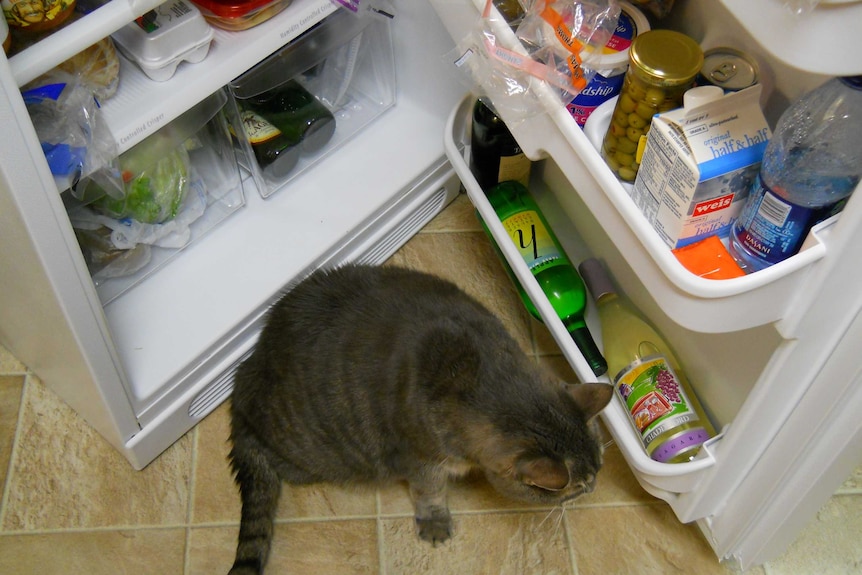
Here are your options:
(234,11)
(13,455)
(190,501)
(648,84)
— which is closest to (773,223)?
(648,84)

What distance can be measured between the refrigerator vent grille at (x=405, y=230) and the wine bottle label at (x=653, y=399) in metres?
0.49

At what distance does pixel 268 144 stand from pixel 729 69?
0.78 m

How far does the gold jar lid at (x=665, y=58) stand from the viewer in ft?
2.51

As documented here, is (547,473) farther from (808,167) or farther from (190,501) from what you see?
(190,501)

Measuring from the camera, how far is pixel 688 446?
3.49ft

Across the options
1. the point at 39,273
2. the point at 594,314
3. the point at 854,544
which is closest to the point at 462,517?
the point at 594,314

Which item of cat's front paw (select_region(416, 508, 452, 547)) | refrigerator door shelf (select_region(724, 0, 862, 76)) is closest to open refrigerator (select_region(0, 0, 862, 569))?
refrigerator door shelf (select_region(724, 0, 862, 76))

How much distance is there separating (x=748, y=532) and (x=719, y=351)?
0.26 meters

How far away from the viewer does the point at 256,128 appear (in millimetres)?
1333

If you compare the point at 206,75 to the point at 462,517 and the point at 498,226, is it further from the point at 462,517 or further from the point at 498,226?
the point at 462,517

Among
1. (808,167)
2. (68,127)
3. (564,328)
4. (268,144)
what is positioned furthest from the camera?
(268,144)

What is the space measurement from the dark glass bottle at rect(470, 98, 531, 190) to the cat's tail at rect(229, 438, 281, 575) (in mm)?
557

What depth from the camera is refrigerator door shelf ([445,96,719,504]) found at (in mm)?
1036

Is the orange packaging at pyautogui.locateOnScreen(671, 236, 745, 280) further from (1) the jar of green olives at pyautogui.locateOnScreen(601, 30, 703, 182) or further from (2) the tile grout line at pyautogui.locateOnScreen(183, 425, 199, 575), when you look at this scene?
(2) the tile grout line at pyautogui.locateOnScreen(183, 425, 199, 575)
